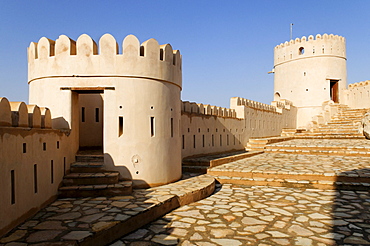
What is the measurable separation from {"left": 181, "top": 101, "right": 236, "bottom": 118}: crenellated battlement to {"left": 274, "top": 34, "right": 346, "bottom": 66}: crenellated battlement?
15.0 m

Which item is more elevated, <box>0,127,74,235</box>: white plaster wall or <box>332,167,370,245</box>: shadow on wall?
<box>0,127,74,235</box>: white plaster wall

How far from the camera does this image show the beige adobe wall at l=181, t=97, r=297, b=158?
1082 cm

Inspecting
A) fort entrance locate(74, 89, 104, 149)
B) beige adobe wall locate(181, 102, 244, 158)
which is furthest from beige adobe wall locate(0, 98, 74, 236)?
beige adobe wall locate(181, 102, 244, 158)

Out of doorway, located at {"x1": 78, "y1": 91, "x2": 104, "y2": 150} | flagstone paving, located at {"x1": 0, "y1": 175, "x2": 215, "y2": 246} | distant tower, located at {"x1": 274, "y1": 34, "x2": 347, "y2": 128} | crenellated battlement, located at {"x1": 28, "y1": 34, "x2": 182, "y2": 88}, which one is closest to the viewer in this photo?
flagstone paving, located at {"x1": 0, "y1": 175, "x2": 215, "y2": 246}

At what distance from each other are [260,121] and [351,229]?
45.4 ft

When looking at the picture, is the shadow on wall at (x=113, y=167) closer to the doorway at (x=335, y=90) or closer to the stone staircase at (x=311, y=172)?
the stone staircase at (x=311, y=172)

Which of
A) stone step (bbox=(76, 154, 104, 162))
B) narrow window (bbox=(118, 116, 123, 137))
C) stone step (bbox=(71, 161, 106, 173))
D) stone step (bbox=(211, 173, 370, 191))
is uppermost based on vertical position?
narrow window (bbox=(118, 116, 123, 137))

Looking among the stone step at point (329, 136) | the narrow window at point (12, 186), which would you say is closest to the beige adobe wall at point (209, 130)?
the stone step at point (329, 136)

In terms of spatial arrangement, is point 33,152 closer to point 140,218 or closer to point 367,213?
point 140,218

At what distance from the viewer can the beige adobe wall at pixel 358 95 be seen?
24.2m

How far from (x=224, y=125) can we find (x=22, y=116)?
9.98 m

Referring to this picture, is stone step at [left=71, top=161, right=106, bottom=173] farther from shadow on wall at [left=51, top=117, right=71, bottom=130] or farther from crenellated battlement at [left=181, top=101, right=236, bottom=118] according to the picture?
crenellated battlement at [left=181, top=101, right=236, bottom=118]

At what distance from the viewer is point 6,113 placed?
412 centimetres

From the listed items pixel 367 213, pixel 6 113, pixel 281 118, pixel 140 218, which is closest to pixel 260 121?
pixel 281 118
